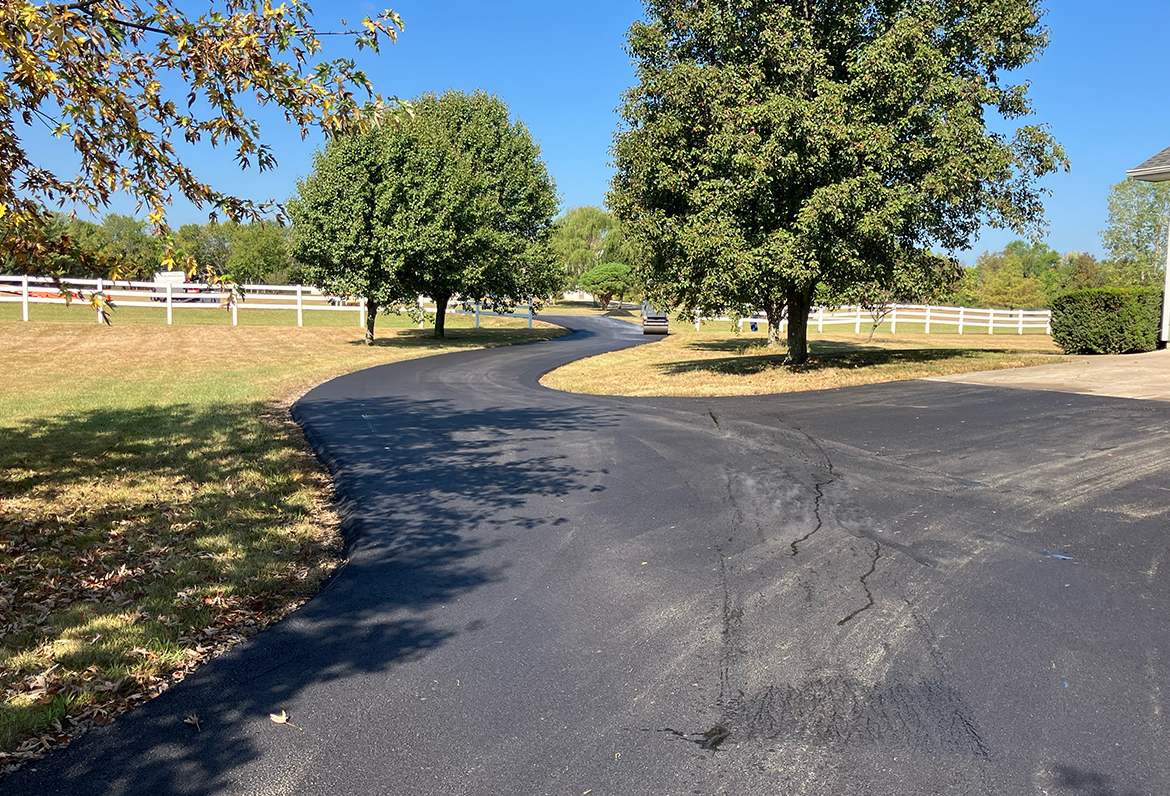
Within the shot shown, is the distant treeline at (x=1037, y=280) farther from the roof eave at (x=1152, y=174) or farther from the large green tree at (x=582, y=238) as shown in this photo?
the large green tree at (x=582, y=238)

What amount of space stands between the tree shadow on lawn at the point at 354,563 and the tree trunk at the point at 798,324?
829 centimetres

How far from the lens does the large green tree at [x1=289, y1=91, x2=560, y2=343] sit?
29.0 m

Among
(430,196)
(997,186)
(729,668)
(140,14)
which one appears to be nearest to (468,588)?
(729,668)

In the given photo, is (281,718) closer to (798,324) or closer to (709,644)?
(709,644)

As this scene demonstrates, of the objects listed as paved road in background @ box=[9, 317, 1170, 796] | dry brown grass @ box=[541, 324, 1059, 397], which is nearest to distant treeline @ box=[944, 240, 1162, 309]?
dry brown grass @ box=[541, 324, 1059, 397]

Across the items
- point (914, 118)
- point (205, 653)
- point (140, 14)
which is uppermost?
point (914, 118)

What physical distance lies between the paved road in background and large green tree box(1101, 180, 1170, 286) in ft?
198

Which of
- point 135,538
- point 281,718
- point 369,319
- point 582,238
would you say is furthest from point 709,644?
point 582,238

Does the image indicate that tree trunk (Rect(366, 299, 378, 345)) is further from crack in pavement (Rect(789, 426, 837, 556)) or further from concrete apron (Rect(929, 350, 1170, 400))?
crack in pavement (Rect(789, 426, 837, 556))

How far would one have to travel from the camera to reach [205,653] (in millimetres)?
4426

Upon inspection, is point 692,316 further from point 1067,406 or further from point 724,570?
point 724,570

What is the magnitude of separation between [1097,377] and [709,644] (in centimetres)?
1445

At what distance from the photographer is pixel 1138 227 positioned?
59156 mm

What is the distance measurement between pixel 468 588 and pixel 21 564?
3.57m
